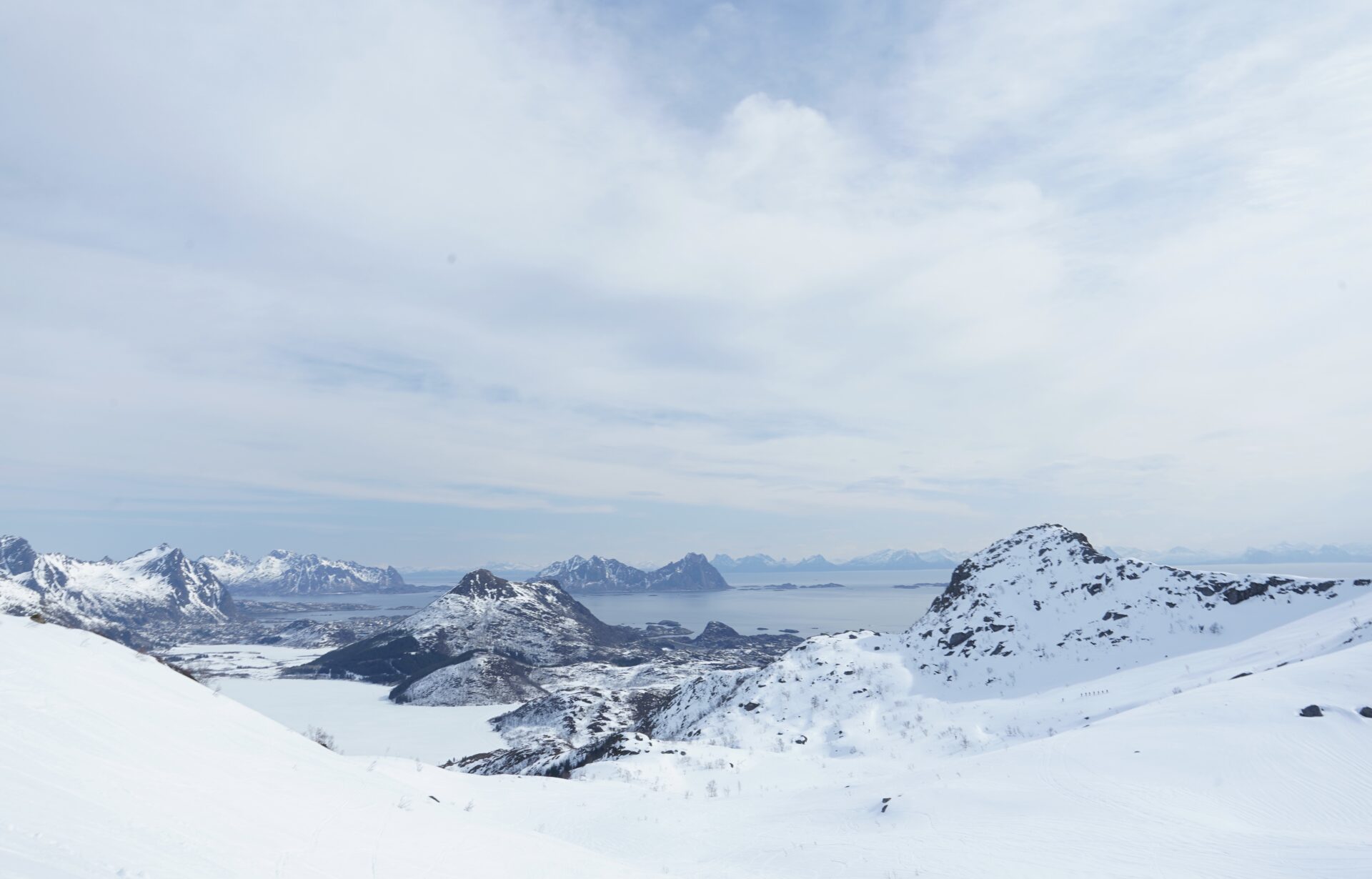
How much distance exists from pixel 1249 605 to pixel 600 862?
60.9 meters

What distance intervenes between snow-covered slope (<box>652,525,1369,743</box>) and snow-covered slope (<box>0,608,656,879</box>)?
36434mm

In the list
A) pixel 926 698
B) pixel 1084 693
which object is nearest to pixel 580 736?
pixel 926 698

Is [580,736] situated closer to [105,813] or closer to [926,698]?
[926,698]

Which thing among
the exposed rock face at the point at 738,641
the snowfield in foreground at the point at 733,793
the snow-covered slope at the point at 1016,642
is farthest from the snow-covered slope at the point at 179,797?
the exposed rock face at the point at 738,641

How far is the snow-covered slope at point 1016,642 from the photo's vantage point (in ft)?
150

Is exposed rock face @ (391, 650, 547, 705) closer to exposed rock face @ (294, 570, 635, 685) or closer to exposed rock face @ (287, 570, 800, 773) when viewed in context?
exposed rock face @ (287, 570, 800, 773)

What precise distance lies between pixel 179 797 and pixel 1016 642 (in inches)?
2356

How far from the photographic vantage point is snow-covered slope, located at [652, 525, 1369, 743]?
150 ft

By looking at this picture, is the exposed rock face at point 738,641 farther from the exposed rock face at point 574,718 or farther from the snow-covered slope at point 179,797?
the snow-covered slope at point 179,797

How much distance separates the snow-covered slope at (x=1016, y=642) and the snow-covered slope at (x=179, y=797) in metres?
36.4

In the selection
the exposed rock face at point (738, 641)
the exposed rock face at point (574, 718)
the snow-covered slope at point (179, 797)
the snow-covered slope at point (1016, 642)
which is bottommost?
the exposed rock face at point (738, 641)

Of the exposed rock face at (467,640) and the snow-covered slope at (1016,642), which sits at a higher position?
the snow-covered slope at (1016,642)

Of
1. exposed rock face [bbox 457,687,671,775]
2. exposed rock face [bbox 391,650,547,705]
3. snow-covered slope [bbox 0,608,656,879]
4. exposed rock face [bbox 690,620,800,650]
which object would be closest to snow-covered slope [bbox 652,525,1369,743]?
exposed rock face [bbox 457,687,671,775]

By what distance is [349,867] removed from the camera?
23.7 feet
